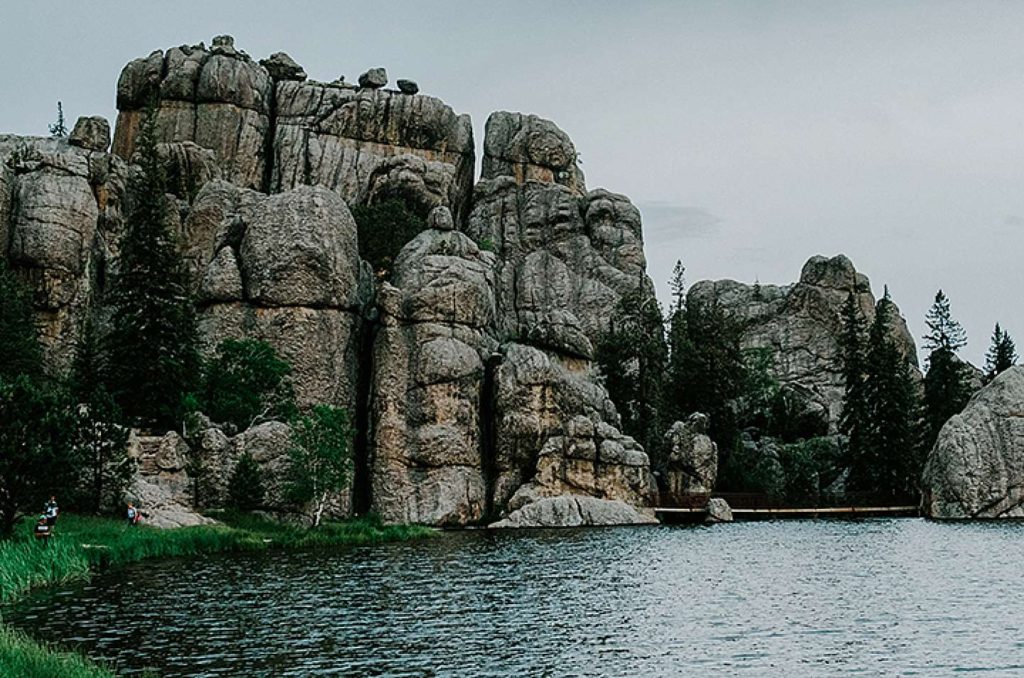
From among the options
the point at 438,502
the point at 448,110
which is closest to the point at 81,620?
the point at 438,502

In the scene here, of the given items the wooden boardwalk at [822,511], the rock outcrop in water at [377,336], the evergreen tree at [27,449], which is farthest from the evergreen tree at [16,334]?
the wooden boardwalk at [822,511]

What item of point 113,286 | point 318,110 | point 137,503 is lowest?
point 137,503

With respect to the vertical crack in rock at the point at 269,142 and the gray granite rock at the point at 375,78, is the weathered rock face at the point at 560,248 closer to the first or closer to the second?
the gray granite rock at the point at 375,78

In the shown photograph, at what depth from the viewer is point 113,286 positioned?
70.5 m

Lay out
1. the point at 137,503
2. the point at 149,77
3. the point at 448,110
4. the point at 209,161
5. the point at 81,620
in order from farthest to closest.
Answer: the point at 448,110, the point at 149,77, the point at 209,161, the point at 137,503, the point at 81,620

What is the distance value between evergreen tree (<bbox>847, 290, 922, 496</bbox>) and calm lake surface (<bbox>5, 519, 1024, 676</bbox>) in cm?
3451

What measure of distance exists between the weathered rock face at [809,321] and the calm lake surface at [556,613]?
56214mm

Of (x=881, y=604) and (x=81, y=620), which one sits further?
(x=881, y=604)

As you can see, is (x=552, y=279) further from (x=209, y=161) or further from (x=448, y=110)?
(x=209, y=161)

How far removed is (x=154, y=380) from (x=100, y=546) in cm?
2281

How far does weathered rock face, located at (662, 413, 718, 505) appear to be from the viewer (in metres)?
83.0

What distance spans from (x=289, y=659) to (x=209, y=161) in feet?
242

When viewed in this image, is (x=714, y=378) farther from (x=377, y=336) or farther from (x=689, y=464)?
(x=377, y=336)

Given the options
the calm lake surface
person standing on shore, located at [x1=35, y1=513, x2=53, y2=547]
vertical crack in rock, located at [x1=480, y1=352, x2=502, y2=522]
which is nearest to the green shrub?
vertical crack in rock, located at [x1=480, y1=352, x2=502, y2=522]
